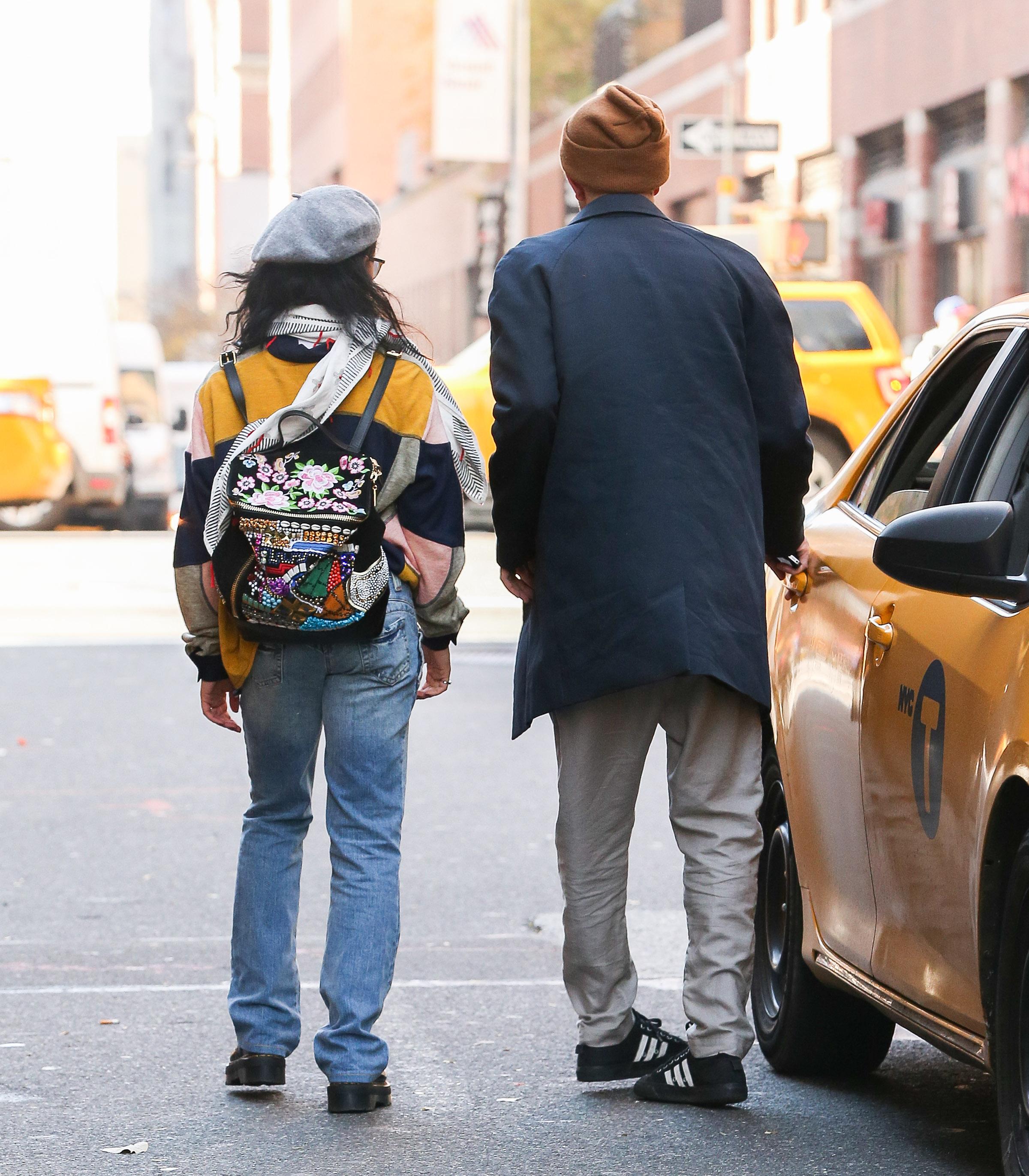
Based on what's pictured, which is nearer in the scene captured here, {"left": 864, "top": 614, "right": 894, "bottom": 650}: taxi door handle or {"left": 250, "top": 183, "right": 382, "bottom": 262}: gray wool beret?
{"left": 864, "top": 614, "right": 894, "bottom": 650}: taxi door handle

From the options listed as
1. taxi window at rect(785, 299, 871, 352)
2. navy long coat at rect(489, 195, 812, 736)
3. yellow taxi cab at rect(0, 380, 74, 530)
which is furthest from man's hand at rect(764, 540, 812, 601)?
yellow taxi cab at rect(0, 380, 74, 530)

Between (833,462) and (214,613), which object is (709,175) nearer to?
→ (833,462)

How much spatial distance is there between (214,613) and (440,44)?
130 feet

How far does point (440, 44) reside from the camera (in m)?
43.2

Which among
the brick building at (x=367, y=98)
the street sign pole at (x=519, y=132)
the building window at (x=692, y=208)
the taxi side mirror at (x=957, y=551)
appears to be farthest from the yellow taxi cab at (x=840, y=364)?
the brick building at (x=367, y=98)

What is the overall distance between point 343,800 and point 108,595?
13193 mm

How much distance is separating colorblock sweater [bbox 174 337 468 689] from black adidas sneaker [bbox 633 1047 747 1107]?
3.00 ft

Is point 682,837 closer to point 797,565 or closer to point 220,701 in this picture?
point 797,565

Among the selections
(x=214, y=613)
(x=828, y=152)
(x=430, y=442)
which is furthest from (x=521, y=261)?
(x=828, y=152)

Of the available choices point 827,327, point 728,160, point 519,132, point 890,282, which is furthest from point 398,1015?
point 519,132

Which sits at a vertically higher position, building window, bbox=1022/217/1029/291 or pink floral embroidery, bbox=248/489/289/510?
pink floral embroidery, bbox=248/489/289/510

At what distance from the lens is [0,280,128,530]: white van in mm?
26234

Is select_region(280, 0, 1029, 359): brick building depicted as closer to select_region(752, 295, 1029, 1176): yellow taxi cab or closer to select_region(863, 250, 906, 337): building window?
select_region(863, 250, 906, 337): building window

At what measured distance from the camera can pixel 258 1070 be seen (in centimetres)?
480
